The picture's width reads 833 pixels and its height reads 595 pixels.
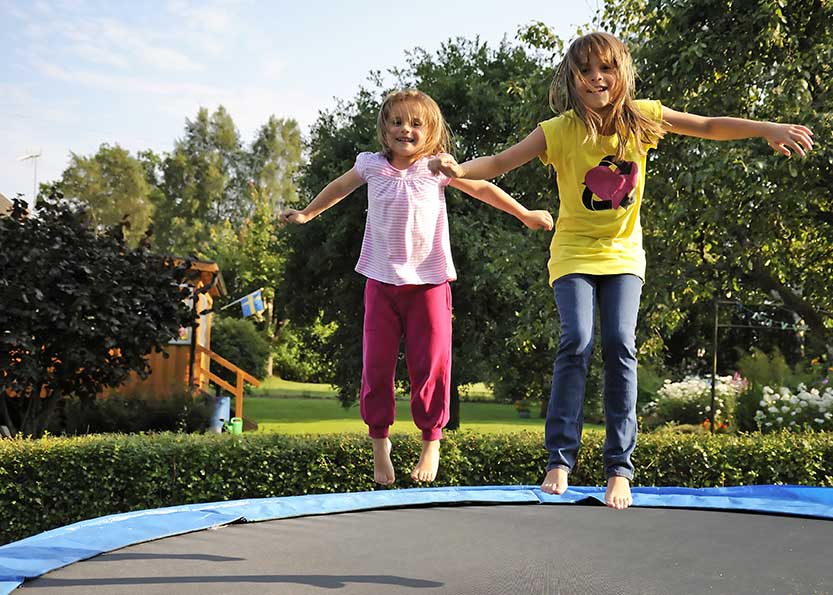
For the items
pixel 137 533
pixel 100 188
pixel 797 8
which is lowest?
pixel 137 533

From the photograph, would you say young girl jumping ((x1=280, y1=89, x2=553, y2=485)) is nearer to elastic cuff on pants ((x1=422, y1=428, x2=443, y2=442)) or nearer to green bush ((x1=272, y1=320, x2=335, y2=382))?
elastic cuff on pants ((x1=422, y1=428, x2=443, y2=442))

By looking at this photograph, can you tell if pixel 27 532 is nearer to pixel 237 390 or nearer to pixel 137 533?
pixel 137 533

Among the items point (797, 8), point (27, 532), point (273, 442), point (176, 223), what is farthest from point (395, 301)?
point (176, 223)

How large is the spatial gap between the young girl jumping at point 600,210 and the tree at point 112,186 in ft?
105

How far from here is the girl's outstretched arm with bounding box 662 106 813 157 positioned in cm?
238

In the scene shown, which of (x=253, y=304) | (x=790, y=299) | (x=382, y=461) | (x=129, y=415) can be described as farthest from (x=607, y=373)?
(x=253, y=304)

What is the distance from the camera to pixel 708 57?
649 centimetres

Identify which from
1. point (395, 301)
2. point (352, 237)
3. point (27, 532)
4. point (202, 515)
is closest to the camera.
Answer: point (395, 301)

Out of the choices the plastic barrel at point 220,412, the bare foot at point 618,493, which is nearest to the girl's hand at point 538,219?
the bare foot at point 618,493

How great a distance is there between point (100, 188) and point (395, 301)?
32.8 m

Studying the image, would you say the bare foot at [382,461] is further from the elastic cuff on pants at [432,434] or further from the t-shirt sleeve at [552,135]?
the t-shirt sleeve at [552,135]

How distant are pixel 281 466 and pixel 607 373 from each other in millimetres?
2706

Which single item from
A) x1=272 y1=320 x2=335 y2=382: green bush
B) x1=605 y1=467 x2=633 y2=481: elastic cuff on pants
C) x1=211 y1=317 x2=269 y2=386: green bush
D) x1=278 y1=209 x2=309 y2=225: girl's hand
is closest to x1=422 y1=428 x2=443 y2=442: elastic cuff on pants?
x1=605 y1=467 x2=633 y2=481: elastic cuff on pants

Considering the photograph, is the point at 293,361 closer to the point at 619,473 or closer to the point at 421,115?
the point at 421,115
